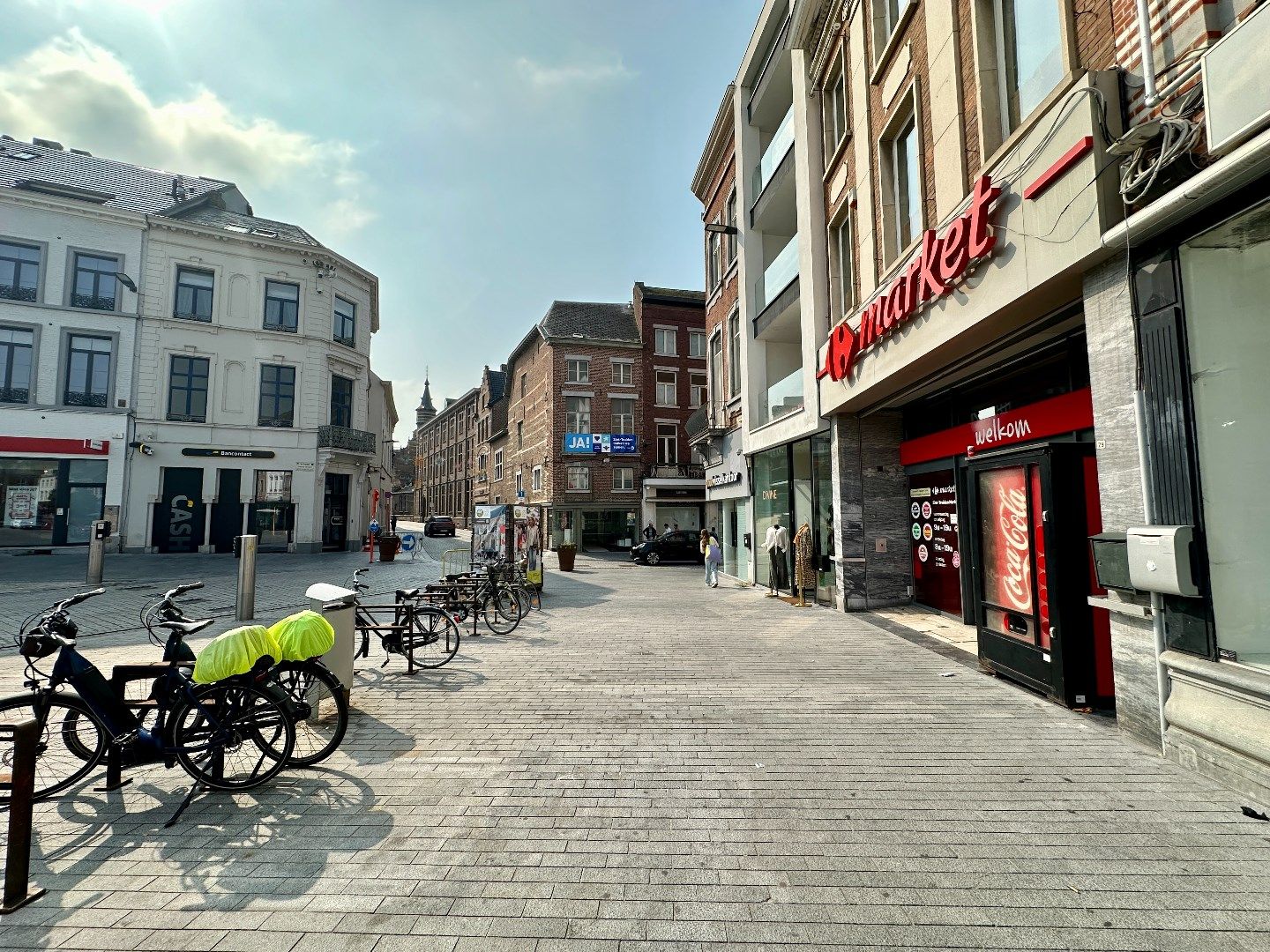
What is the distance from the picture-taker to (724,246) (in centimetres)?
2022

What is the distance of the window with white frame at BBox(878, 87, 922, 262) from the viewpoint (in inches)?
358

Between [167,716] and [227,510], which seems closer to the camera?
[167,716]

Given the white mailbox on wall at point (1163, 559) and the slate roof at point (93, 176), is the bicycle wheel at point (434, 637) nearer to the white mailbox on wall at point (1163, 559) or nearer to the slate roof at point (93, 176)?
the white mailbox on wall at point (1163, 559)

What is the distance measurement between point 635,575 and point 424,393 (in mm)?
93097

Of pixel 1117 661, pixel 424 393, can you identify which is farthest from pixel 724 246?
pixel 424 393

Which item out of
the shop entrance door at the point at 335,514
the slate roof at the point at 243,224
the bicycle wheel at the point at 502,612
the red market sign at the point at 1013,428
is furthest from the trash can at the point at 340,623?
the slate roof at the point at 243,224

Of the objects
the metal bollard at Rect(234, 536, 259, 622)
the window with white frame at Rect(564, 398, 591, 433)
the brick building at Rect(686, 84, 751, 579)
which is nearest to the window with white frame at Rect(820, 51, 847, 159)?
the brick building at Rect(686, 84, 751, 579)

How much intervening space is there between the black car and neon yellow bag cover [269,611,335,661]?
21.7 metres

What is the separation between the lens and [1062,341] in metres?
7.10

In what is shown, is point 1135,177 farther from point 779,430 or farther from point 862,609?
point 779,430

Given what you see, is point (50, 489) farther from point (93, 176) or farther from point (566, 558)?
point (566, 558)

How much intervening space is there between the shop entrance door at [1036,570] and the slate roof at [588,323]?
30.8m

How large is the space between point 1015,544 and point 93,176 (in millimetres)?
37503

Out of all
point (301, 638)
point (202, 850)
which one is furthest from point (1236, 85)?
point (202, 850)
